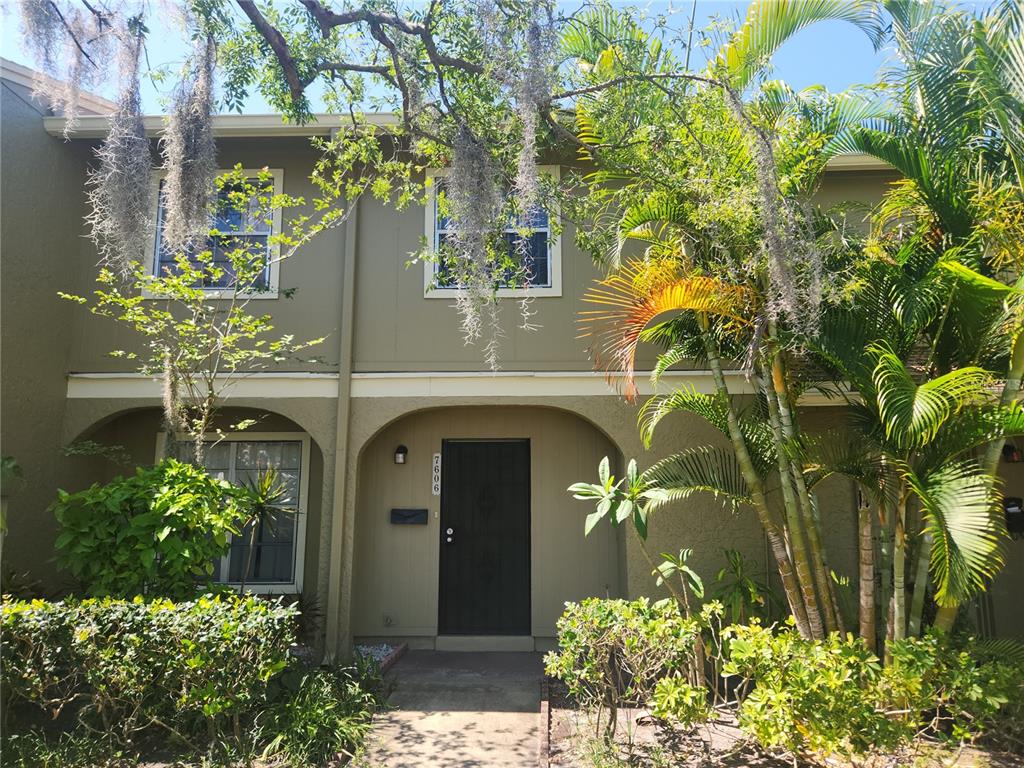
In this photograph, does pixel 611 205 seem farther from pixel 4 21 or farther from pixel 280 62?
pixel 4 21

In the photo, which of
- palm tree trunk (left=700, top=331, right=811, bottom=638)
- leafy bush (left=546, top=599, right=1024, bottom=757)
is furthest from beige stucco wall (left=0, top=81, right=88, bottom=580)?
palm tree trunk (left=700, top=331, right=811, bottom=638)

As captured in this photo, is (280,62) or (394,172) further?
(394,172)

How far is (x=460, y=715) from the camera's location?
562 centimetres

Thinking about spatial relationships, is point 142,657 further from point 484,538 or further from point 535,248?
point 535,248

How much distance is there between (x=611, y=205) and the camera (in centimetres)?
744

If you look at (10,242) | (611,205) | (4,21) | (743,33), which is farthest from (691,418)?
(10,242)

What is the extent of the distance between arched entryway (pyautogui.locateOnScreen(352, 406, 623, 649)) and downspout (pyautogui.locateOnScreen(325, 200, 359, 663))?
0.61 meters

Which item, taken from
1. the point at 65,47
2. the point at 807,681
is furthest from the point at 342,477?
the point at 807,681

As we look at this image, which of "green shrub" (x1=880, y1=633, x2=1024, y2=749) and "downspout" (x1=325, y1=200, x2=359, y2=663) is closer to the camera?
"green shrub" (x1=880, y1=633, x2=1024, y2=749)

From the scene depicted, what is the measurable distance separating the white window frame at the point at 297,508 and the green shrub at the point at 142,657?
3.15 m

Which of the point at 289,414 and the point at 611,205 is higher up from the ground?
the point at 611,205

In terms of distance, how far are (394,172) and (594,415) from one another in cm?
324

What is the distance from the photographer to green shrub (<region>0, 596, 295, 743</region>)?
175 inches

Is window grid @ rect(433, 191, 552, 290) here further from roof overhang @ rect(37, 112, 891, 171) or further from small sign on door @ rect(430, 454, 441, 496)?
small sign on door @ rect(430, 454, 441, 496)
